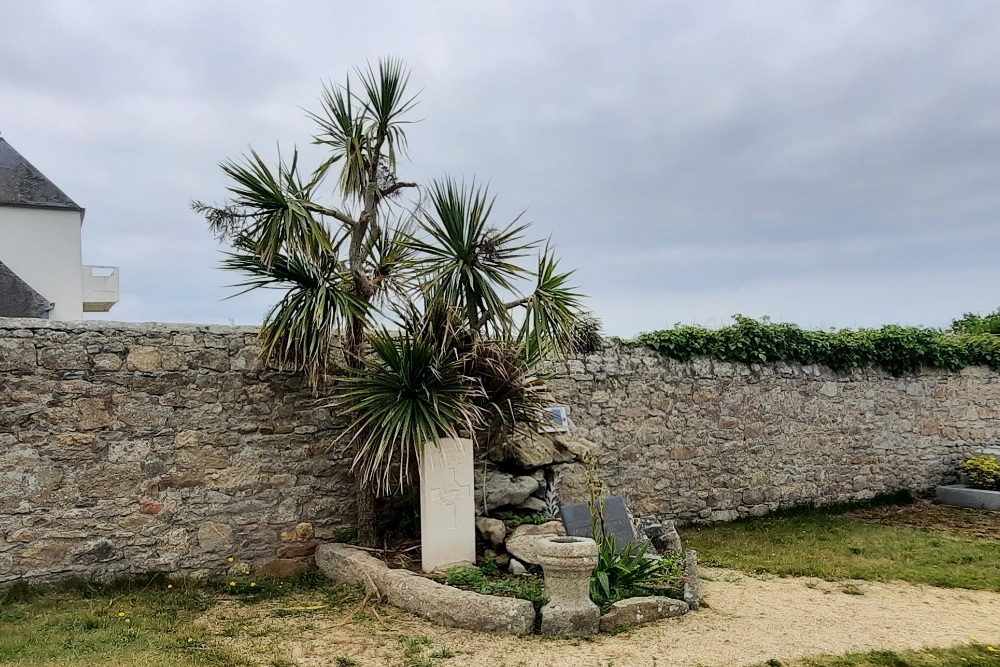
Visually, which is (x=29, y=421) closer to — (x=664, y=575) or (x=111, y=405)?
(x=111, y=405)

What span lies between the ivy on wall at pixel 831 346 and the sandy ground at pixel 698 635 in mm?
3759

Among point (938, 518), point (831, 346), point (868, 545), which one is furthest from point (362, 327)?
point (938, 518)

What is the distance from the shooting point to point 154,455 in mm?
6094

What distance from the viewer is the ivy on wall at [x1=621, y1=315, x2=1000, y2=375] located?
9.22 metres

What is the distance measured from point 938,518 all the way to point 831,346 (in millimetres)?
2398

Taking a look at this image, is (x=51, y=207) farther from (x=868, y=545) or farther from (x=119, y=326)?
(x=868, y=545)

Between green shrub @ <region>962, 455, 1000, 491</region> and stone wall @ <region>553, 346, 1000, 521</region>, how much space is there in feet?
1.36

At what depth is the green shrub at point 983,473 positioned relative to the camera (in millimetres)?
10805

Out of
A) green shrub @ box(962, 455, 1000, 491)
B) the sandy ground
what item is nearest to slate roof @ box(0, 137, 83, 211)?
the sandy ground

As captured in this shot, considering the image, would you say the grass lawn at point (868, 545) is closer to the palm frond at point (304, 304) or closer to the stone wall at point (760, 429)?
the stone wall at point (760, 429)

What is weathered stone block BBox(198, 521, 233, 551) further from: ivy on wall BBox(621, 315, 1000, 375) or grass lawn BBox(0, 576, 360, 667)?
ivy on wall BBox(621, 315, 1000, 375)

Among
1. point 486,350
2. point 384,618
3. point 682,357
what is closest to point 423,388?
point 486,350

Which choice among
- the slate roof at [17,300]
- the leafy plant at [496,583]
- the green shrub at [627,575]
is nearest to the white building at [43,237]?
the slate roof at [17,300]

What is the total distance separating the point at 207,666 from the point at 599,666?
2.07m
